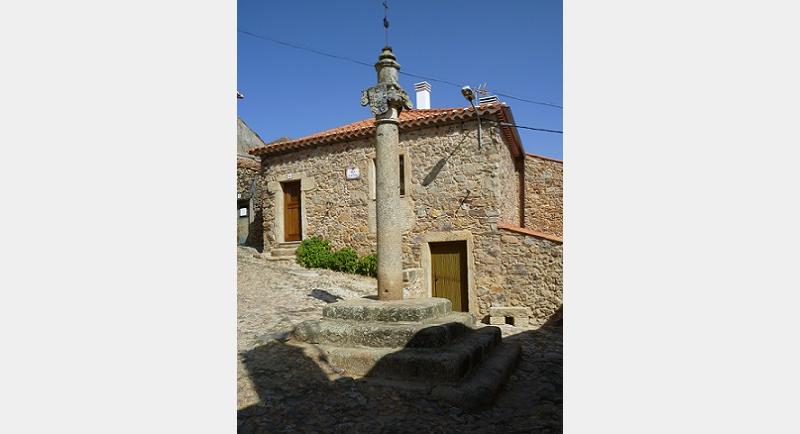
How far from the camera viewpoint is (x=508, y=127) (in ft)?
31.3

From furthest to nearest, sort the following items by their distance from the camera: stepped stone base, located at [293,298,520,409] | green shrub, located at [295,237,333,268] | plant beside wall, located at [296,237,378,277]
Result: green shrub, located at [295,237,333,268] → plant beside wall, located at [296,237,378,277] → stepped stone base, located at [293,298,520,409]

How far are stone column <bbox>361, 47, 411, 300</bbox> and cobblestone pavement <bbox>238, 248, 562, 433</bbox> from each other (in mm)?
1341

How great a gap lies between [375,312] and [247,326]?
1918 mm

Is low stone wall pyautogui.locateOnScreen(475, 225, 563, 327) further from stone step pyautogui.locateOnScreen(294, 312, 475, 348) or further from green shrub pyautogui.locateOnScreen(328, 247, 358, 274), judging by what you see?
stone step pyautogui.locateOnScreen(294, 312, 475, 348)

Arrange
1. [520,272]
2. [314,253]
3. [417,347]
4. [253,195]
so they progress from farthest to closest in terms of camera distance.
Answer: [253,195], [314,253], [520,272], [417,347]

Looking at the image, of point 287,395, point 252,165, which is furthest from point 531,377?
point 252,165

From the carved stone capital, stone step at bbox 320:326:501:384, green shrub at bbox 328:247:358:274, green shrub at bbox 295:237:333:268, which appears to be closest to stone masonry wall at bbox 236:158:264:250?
green shrub at bbox 295:237:333:268

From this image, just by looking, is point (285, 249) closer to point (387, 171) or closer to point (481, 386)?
point (387, 171)

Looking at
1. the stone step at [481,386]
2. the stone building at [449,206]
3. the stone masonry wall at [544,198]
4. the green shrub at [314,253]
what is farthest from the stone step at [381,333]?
the stone masonry wall at [544,198]

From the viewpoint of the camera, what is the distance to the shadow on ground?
3268mm

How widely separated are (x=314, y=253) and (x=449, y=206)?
12.1 ft

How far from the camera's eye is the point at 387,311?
16.3 feet

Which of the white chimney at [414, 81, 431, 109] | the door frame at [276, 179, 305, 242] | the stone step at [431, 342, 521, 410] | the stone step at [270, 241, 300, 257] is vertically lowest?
the stone step at [431, 342, 521, 410]

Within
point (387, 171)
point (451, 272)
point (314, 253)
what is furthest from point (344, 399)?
point (314, 253)
